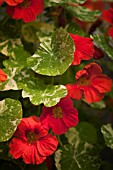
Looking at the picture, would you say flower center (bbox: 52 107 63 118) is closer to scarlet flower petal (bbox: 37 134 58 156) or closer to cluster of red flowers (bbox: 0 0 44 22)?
scarlet flower petal (bbox: 37 134 58 156)

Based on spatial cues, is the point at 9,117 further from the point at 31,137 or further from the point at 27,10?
the point at 27,10

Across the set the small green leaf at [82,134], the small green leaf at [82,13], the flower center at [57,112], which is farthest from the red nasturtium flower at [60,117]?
the small green leaf at [82,13]

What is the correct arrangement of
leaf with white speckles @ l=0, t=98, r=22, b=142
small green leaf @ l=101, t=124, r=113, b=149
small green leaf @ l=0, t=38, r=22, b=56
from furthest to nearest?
small green leaf @ l=0, t=38, r=22, b=56 < small green leaf @ l=101, t=124, r=113, b=149 < leaf with white speckles @ l=0, t=98, r=22, b=142

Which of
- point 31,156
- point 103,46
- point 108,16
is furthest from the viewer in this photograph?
point 108,16

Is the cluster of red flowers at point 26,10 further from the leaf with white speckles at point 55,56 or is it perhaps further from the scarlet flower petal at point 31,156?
the scarlet flower petal at point 31,156

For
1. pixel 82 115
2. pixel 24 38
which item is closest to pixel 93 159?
pixel 82 115

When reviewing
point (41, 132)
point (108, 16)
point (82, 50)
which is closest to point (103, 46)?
point (82, 50)

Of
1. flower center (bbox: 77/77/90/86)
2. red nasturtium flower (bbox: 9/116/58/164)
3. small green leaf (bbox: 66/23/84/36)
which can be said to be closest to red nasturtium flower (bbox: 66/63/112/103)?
flower center (bbox: 77/77/90/86)
